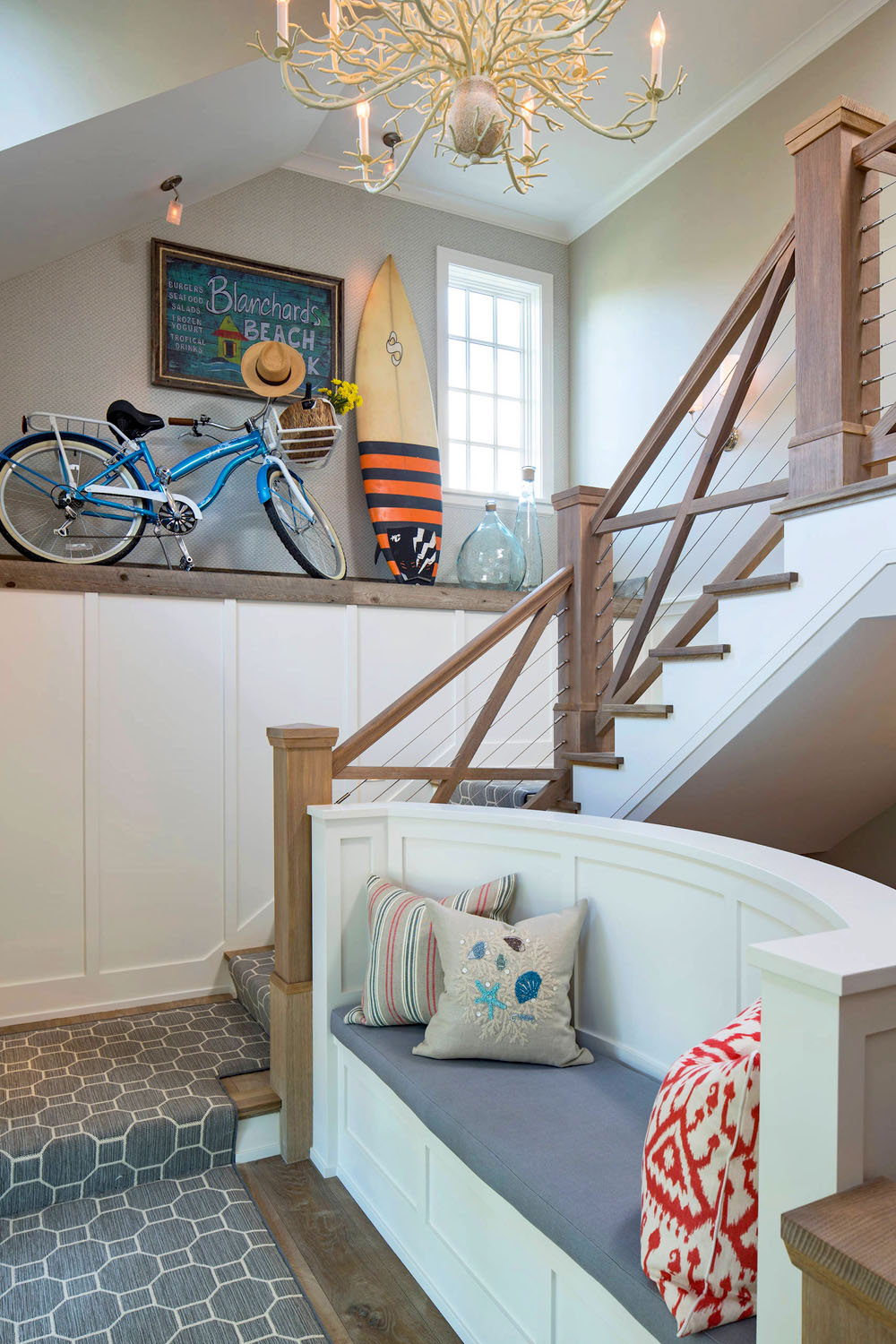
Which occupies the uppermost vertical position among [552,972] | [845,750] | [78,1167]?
[845,750]

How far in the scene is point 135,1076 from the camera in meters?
2.84

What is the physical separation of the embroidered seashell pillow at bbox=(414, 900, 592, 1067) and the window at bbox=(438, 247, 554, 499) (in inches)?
138

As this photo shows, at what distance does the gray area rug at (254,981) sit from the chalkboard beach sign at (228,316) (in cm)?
263

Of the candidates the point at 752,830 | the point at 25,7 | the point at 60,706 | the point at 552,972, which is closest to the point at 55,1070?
the point at 60,706

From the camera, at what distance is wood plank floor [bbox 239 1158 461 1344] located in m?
1.89

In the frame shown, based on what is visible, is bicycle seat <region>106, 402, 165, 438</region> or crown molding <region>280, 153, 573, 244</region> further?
crown molding <region>280, 153, 573, 244</region>

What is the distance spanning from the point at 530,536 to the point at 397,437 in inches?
34.9

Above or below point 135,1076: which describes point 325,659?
above

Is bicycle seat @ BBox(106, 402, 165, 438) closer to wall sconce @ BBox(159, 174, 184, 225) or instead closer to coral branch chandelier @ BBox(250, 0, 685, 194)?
wall sconce @ BBox(159, 174, 184, 225)

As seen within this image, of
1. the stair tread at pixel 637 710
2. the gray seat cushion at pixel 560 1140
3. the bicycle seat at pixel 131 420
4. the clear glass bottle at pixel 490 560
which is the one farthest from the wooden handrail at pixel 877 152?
the bicycle seat at pixel 131 420

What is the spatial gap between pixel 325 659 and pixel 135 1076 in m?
1.76

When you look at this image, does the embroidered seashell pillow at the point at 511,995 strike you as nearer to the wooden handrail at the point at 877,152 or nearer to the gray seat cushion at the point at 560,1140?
the gray seat cushion at the point at 560,1140

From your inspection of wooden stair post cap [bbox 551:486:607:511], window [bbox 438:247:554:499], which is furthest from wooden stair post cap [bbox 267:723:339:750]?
window [bbox 438:247:554:499]

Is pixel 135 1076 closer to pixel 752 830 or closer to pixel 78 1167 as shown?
pixel 78 1167
